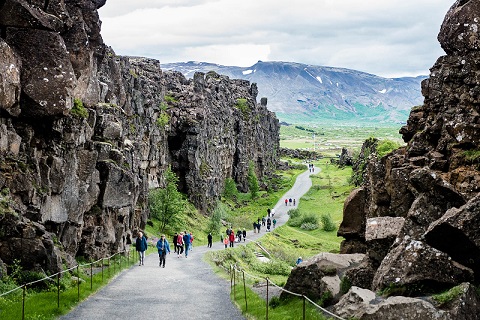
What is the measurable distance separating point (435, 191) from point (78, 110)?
25.6 metres

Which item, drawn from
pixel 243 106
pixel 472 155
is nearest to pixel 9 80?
pixel 472 155

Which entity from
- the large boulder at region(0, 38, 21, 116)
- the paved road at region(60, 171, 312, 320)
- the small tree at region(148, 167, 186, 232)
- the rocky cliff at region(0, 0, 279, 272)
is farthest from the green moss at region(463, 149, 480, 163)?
the small tree at region(148, 167, 186, 232)

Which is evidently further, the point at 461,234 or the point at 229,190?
the point at 229,190

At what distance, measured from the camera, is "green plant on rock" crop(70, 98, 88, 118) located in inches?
1484

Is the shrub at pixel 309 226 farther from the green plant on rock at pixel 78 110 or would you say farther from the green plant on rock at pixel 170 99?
the green plant on rock at pixel 78 110

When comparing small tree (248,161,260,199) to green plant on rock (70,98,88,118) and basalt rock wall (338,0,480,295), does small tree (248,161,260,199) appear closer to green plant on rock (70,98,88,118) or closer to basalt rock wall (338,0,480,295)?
green plant on rock (70,98,88,118)

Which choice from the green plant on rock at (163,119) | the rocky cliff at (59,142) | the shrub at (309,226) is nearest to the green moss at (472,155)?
the rocky cliff at (59,142)

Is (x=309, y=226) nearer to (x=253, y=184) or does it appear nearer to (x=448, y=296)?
Answer: (x=253, y=184)

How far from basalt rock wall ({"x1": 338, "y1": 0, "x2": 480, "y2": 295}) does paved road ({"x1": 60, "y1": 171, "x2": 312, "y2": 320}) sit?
7.39 meters

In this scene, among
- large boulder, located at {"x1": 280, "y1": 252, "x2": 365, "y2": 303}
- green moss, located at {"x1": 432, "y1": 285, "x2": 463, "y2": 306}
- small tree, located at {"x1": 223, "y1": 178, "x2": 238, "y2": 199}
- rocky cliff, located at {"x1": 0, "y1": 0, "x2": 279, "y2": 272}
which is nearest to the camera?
green moss, located at {"x1": 432, "y1": 285, "x2": 463, "y2": 306}

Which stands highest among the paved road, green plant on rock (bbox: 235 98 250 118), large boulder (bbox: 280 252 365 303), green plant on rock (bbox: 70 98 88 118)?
green plant on rock (bbox: 235 98 250 118)

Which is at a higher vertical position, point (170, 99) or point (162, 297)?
point (170, 99)

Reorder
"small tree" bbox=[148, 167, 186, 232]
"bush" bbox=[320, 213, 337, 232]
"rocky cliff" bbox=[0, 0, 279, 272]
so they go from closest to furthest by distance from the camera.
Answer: "rocky cliff" bbox=[0, 0, 279, 272]
"small tree" bbox=[148, 167, 186, 232]
"bush" bbox=[320, 213, 337, 232]

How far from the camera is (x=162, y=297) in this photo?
28.0 meters
